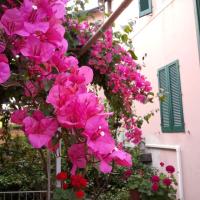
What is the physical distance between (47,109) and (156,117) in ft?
20.1

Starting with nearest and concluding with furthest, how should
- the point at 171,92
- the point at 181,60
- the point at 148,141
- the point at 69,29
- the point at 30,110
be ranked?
the point at 30,110, the point at 69,29, the point at 181,60, the point at 171,92, the point at 148,141

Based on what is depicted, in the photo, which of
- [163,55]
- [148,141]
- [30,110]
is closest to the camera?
[30,110]

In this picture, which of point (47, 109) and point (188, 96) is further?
point (188, 96)

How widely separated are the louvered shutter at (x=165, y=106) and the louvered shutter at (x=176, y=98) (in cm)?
14

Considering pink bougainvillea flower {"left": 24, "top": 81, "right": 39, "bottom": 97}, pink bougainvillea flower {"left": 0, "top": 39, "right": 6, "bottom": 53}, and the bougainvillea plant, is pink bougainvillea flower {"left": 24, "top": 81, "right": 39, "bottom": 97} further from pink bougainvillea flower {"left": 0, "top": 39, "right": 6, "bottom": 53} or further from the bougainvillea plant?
pink bougainvillea flower {"left": 0, "top": 39, "right": 6, "bottom": 53}

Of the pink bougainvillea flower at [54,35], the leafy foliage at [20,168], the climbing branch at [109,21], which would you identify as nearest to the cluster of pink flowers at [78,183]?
the pink bougainvillea flower at [54,35]

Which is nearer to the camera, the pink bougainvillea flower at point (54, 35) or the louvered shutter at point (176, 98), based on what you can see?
the pink bougainvillea flower at point (54, 35)

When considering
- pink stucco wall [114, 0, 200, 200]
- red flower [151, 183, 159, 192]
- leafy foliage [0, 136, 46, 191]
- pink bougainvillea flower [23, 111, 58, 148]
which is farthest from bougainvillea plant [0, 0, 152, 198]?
leafy foliage [0, 136, 46, 191]

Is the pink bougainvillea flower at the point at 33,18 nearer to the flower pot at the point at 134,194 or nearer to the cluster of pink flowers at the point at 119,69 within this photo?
the cluster of pink flowers at the point at 119,69

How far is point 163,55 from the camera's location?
630cm

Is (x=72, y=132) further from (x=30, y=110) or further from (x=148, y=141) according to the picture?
(x=148, y=141)

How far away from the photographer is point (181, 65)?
542 centimetres

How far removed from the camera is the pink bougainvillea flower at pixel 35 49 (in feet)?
2.25

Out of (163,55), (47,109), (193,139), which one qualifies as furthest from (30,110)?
(163,55)
